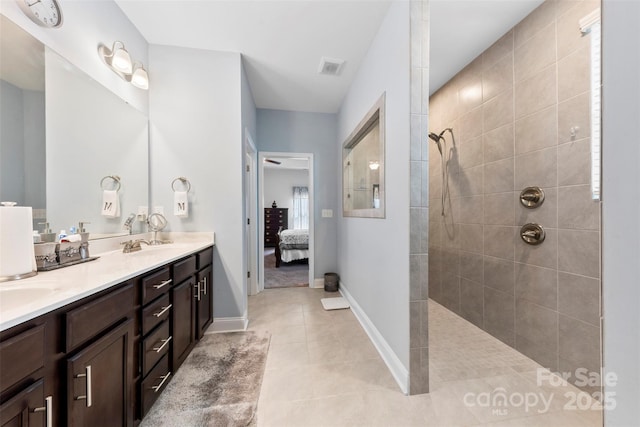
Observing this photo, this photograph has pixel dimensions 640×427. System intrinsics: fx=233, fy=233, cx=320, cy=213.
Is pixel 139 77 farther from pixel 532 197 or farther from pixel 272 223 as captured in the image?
pixel 272 223

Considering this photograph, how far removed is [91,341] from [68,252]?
75 centimetres

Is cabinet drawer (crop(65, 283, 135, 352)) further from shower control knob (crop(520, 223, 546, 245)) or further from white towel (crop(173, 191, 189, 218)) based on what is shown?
shower control knob (crop(520, 223, 546, 245))

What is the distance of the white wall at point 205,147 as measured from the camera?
7.08ft

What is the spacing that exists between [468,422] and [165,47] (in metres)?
3.59

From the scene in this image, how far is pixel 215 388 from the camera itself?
1494 millimetres

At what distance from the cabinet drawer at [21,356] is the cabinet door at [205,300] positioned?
117 cm

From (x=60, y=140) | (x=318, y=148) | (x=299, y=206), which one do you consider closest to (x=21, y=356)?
(x=60, y=140)

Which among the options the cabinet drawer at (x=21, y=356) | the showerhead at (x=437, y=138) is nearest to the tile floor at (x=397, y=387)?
the cabinet drawer at (x=21, y=356)

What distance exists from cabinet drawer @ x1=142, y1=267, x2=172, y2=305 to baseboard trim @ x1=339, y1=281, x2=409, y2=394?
5.13 ft

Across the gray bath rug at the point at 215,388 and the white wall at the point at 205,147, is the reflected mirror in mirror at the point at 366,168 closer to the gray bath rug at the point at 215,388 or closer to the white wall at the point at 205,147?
the white wall at the point at 205,147

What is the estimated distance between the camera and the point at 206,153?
86.3 inches

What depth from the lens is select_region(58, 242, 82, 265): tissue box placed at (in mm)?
1275

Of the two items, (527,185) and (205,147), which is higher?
(205,147)

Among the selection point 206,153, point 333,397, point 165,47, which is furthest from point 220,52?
point 333,397
